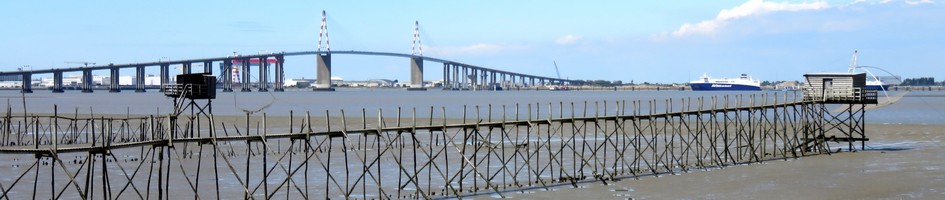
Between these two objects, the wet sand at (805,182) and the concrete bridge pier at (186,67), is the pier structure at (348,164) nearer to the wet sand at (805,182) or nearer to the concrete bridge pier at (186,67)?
the wet sand at (805,182)

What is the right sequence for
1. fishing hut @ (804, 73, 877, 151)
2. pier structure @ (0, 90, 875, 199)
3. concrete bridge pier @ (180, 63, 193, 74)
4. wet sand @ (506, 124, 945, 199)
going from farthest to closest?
1. concrete bridge pier @ (180, 63, 193, 74)
2. fishing hut @ (804, 73, 877, 151)
3. wet sand @ (506, 124, 945, 199)
4. pier structure @ (0, 90, 875, 199)

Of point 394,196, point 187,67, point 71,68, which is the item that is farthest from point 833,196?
point 71,68

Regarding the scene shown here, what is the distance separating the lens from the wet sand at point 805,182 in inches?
1154

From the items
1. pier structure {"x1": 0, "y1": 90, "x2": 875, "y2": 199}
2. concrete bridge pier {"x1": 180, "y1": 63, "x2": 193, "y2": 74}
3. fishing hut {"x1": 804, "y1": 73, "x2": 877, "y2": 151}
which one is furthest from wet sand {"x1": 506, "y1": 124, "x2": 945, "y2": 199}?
concrete bridge pier {"x1": 180, "y1": 63, "x2": 193, "y2": 74}

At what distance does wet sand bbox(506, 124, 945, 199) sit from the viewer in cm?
2931

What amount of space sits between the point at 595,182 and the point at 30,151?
53.4ft

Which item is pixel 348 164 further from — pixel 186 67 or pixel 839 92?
pixel 186 67

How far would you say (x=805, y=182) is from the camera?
3281 centimetres

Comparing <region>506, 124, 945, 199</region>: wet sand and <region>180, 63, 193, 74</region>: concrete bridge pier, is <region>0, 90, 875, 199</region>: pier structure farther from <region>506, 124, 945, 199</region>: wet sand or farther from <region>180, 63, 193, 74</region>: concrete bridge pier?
<region>180, 63, 193, 74</region>: concrete bridge pier

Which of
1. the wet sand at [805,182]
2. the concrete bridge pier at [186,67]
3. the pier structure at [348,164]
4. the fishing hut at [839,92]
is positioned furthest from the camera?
the concrete bridge pier at [186,67]

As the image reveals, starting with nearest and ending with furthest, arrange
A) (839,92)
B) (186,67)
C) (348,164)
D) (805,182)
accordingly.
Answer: (805,182)
(348,164)
(839,92)
(186,67)

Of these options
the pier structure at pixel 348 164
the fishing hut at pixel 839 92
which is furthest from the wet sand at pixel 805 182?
the fishing hut at pixel 839 92

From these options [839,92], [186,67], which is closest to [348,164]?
[839,92]

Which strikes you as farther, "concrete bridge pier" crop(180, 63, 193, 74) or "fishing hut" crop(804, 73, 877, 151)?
"concrete bridge pier" crop(180, 63, 193, 74)
